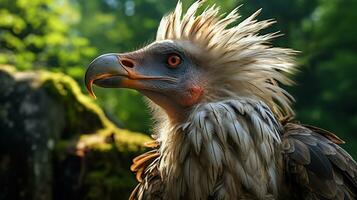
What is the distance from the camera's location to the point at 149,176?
4352 millimetres

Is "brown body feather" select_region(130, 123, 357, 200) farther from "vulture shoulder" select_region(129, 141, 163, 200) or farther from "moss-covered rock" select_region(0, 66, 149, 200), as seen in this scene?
"moss-covered rock" select_region(0, 66, 149, 200)

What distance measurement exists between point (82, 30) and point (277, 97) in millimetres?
26424

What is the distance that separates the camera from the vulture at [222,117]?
3.82m

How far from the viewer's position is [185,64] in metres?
4.26

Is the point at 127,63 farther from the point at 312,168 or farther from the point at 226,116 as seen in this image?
the point at 312,168

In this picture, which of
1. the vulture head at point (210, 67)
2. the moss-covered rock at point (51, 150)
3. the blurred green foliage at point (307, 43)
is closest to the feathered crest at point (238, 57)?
the vulture head at point (210, 67)

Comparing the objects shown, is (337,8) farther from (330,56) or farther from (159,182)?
(159,182)

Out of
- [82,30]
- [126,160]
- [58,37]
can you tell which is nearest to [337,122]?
[82,30]

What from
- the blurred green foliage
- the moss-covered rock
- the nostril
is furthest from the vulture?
the blurred green foliage

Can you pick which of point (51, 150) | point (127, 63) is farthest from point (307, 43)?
point (127, 63)

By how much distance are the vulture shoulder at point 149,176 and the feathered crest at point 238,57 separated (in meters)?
0.63

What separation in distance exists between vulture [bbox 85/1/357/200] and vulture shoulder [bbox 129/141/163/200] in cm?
1

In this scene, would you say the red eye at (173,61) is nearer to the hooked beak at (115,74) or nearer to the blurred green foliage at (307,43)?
the hooked beak at (115,74)

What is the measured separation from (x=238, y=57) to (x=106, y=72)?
0.87 metres
